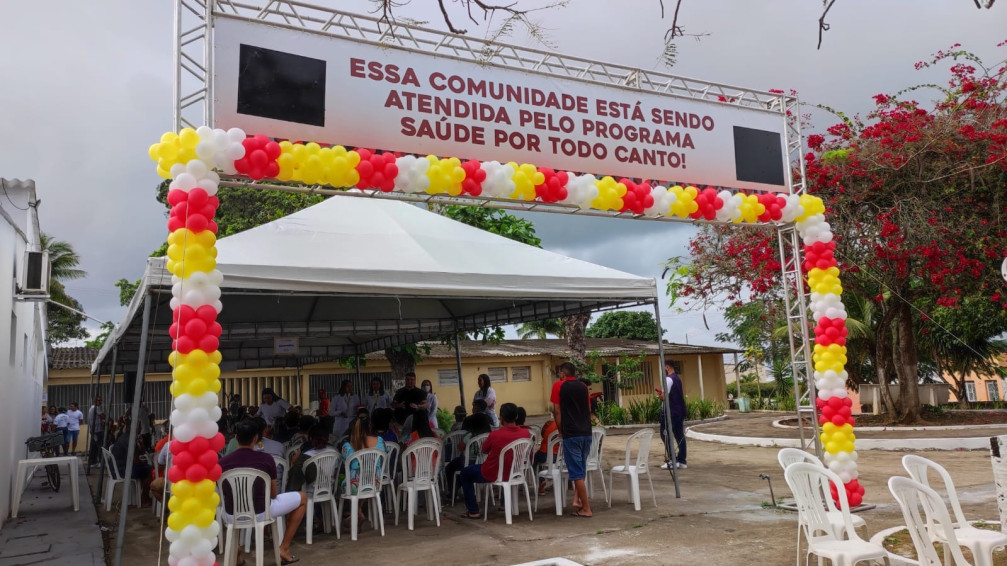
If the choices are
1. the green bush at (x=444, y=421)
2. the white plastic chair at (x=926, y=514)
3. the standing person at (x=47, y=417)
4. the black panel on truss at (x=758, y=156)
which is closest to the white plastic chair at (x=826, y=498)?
the white plastic chair at (x=926, y=514)

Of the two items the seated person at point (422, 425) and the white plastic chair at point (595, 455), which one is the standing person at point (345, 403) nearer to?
the seated person at point (422, 425)

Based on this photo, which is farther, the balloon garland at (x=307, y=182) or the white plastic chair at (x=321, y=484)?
the white plastic chair at (x=321, y=484)

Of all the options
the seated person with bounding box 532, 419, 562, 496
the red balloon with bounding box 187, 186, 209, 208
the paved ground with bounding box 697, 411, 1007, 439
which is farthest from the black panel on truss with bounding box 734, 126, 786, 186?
the paved ground with bounding box 697, 411, 1007, 439

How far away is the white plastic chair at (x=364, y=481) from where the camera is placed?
20.6 feet

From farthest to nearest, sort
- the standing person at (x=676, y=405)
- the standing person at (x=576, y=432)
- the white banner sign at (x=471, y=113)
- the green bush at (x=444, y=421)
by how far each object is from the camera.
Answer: the green bush at (x=444, y=421)
the standing person at (x=676, y=405)
the standing person at (x=576, y=432)
the white banner sign at (x=471, y=113)

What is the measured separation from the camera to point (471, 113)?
21.7 feet

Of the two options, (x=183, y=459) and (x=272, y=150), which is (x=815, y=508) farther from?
(x=272, y=150)

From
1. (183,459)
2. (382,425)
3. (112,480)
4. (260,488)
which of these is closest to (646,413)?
(382,425)

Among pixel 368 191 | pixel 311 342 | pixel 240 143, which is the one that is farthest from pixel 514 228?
pixel 240 143

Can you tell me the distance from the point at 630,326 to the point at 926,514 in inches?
1564

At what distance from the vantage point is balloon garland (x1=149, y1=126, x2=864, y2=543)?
15.3 feet

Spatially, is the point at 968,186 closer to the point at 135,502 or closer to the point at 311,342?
the point at 311,342

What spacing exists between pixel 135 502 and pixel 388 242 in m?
5.49

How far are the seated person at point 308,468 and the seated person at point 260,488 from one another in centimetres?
36
